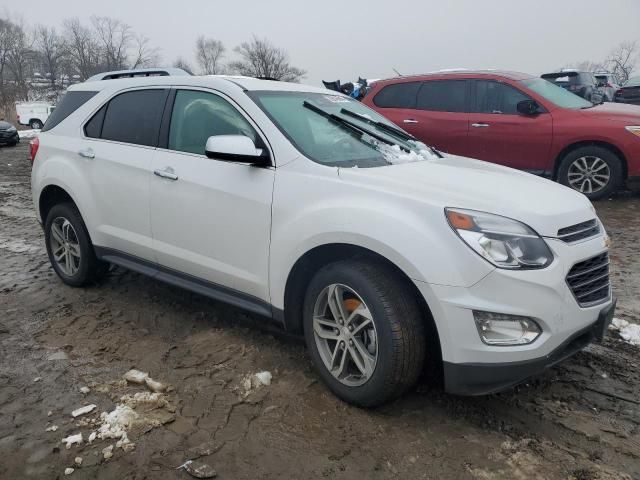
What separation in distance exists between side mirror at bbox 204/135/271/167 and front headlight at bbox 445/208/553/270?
1.16 m

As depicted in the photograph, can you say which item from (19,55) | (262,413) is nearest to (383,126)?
(262,413)

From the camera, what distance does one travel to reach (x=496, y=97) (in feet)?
24.5

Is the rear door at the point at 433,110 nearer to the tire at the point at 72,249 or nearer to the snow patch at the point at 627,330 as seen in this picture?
the snow patch at the point at 627,330

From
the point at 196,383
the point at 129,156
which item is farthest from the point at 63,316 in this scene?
the point at 196,383

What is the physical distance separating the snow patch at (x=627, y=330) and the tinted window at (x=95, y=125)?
4.11 metres

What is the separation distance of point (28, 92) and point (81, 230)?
195ft

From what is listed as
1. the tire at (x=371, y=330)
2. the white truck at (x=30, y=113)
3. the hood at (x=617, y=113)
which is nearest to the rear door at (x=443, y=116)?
the hood at (x=617, y=113)

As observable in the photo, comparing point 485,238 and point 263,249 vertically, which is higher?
point 485,238

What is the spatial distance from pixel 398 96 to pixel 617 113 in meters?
3.07

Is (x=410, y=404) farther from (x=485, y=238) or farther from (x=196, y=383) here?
(x=196, y=383)

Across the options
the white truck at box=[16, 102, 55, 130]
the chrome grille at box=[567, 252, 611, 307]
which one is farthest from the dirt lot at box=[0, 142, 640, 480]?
the white truck at box=[16, 102, 55, 130]

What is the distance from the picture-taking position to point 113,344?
3.57 m

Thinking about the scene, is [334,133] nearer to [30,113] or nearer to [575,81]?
[575,81]

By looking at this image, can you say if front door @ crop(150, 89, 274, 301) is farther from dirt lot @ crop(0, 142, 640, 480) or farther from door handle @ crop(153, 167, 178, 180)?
dirt lot @ crop(0, 142, 640, 480)
